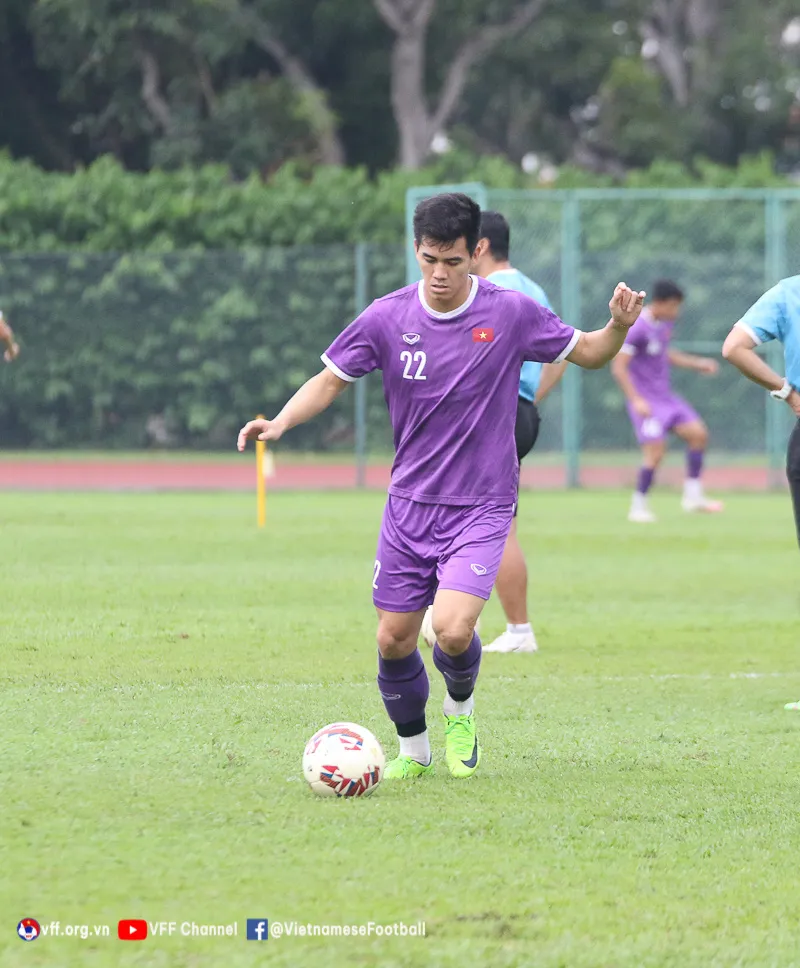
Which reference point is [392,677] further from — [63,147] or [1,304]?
[63,147]

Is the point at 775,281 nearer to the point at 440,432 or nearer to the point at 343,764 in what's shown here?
the point at 440,432

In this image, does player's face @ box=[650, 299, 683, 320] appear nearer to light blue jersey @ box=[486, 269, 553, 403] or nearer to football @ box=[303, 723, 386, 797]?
light blue jersey @ box=[486, 269, 553, 403]

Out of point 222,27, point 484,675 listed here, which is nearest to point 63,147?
point 222,27

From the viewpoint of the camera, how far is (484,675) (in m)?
8.63

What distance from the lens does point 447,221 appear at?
594 centimetres

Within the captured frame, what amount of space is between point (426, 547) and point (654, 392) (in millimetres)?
12332

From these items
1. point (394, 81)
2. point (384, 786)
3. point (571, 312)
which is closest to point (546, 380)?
point (384, 786)

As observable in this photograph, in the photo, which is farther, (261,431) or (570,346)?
(570,346)

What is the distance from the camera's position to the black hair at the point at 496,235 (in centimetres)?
902

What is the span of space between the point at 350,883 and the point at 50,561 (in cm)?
894

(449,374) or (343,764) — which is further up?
(449,374)

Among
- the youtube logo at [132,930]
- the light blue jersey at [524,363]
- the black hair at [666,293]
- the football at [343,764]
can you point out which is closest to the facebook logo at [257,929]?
the youtube logo at [132,930]

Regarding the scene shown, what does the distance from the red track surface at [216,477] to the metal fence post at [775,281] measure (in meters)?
0.31

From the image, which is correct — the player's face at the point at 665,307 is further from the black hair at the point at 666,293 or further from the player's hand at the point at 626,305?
the player's hand at the point at 626,305
